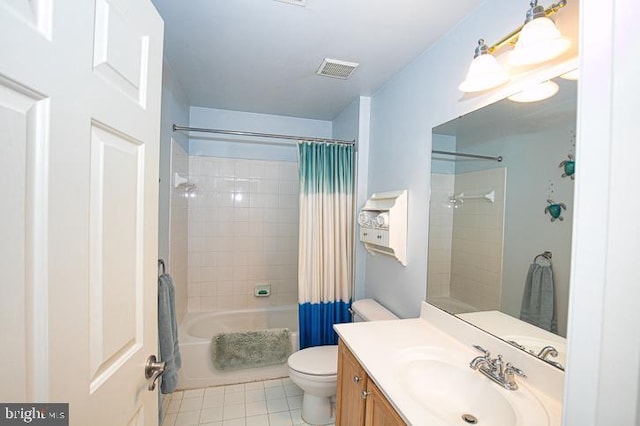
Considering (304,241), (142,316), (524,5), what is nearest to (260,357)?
(304,241)

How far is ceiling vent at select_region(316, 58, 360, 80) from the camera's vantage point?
177 cm

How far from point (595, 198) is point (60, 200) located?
0.93m

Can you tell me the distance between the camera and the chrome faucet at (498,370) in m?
0.96

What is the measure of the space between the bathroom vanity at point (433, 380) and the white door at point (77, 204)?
2.59ft

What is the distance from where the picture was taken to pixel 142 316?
33.5 inches

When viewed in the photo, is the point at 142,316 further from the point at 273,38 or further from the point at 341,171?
the point at 341,171

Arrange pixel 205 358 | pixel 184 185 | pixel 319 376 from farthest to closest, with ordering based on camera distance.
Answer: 1. pixel 184 185
2. pixel 205 358
3. pixel 319 376

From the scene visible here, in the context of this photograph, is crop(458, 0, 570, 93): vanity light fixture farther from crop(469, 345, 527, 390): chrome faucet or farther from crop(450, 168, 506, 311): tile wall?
crop(469, 345, 527, 390): chrome faucet

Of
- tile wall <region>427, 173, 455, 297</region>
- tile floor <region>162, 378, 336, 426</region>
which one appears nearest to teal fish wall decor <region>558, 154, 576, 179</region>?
tile wall <region>427, 173, 455, 297</region>

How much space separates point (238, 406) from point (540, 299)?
204 cm

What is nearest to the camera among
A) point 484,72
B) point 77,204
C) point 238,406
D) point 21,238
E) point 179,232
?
point 21,238

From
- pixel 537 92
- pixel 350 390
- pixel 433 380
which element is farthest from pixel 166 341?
pixel 537 92

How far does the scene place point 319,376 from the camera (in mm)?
1735

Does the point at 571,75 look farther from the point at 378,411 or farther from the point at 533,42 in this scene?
the point at 378,411
